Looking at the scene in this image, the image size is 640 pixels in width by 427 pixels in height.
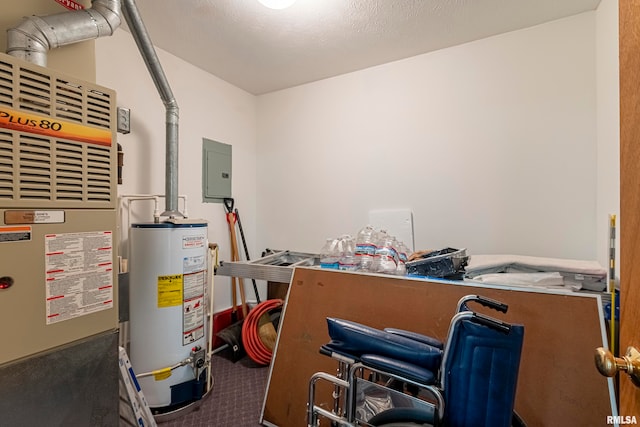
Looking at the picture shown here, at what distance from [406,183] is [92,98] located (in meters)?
2.30

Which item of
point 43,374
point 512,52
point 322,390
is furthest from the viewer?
point 512,52

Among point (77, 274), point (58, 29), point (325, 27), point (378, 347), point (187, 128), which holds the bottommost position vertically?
point (378, 347)

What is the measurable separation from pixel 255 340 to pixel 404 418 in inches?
64.2

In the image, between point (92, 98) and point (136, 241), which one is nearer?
point (92, 98)

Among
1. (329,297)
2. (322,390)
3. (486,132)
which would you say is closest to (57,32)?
(329,297)

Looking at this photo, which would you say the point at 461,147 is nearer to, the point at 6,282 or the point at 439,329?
the point at 439,329

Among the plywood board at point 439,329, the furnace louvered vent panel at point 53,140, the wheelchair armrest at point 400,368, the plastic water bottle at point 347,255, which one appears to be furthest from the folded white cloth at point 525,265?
the furnace louvered vent panel at point 53,140

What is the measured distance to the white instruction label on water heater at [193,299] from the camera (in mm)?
1900

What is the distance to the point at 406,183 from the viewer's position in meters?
2.66

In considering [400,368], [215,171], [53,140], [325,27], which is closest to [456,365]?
[400,368]

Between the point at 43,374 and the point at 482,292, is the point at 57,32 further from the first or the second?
the point at 482,292

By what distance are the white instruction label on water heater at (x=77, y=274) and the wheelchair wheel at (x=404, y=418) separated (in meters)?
1.20

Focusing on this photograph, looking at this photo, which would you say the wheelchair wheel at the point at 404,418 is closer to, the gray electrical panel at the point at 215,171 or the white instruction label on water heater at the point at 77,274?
the white instruction label on water heater at the point at 77,274

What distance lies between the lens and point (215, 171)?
298 centimetres
